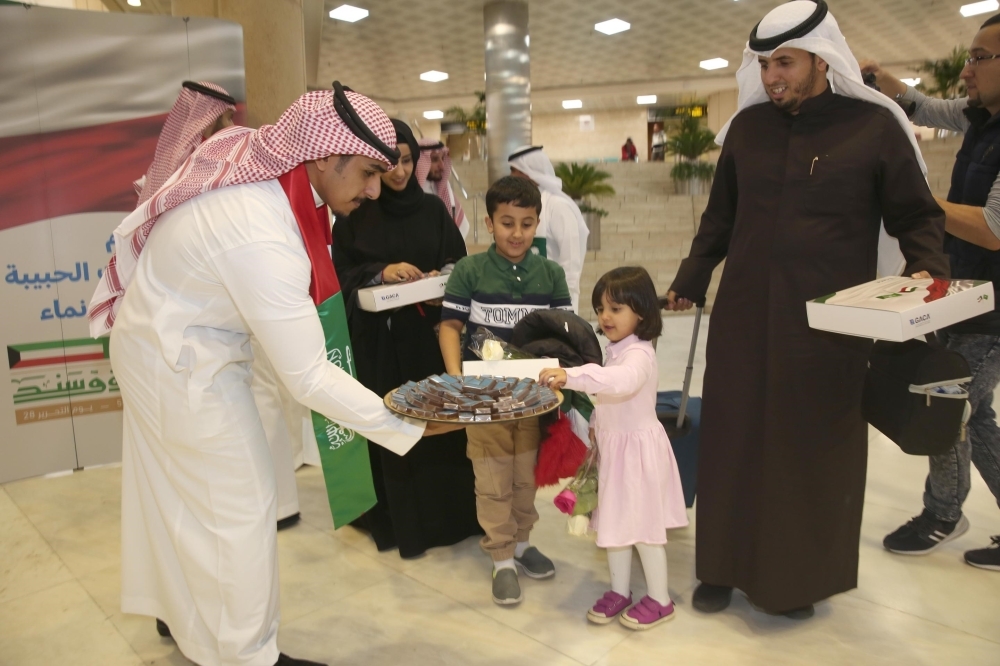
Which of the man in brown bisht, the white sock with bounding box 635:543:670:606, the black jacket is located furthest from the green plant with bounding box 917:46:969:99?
the white sock with bounding box 635:543:670:606

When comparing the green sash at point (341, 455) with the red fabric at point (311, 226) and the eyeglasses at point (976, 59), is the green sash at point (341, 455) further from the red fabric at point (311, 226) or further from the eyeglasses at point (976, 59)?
the eyeglasses at point (976, 59)

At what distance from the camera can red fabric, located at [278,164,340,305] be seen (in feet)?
6.00

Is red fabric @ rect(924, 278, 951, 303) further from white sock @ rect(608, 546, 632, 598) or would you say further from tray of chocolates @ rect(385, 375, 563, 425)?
white sock @ rect(608, 546, 632, 598)

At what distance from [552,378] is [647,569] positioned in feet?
2.95

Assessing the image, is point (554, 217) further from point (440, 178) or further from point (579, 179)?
point (579, 179)

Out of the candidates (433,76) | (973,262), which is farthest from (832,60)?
(433,76)

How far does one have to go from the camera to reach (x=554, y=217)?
4207 mm

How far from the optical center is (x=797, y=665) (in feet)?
7.19

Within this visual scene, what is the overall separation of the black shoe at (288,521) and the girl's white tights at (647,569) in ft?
5.30

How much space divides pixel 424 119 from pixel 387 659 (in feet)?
69.0

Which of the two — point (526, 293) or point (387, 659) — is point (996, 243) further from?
point (387, 659)

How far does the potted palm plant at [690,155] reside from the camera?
12.3 meters

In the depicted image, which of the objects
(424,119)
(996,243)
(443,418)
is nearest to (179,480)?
(443,418)

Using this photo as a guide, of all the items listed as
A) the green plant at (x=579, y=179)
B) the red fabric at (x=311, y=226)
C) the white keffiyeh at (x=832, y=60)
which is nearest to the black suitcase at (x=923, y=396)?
the white keffiyeh at (x=832, y=60)
